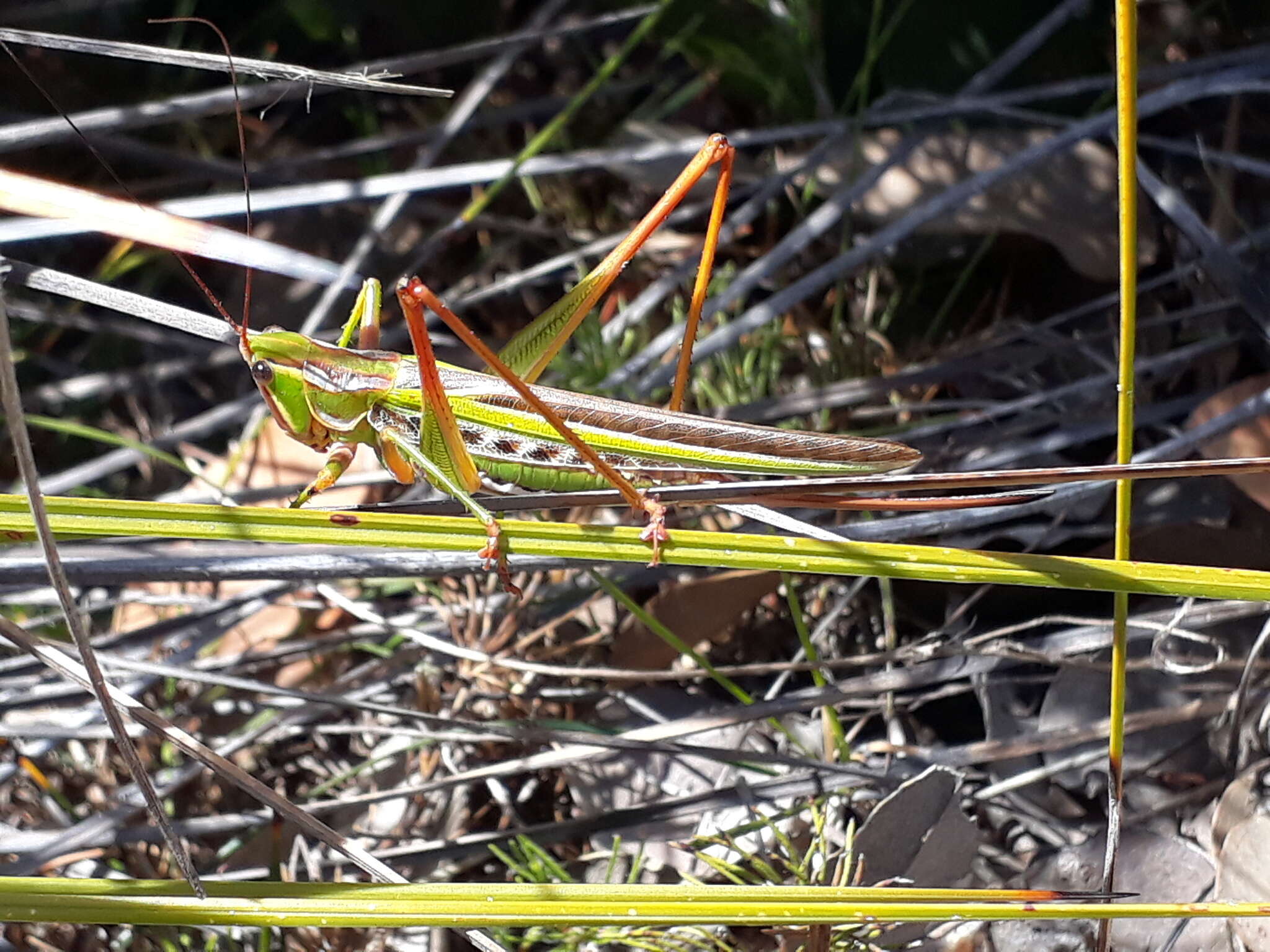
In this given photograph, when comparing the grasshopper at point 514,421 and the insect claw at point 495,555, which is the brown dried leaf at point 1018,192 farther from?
the insect claw at point 495,555

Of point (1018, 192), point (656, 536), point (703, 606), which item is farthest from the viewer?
point (1018, 192)

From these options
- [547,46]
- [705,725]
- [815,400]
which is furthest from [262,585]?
[547,46]

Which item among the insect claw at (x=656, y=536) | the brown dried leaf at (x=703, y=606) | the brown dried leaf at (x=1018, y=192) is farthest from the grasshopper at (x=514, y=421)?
the brown dried leaf at (x=1018, y=192)

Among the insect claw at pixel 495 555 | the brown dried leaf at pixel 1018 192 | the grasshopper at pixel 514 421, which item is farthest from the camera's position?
the brown dried leaf at pixel 1018 192

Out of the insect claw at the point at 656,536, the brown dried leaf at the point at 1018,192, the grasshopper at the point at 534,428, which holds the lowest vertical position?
the insect claw at the point at 656,536

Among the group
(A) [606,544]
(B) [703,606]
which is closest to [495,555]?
(A) [606,544]

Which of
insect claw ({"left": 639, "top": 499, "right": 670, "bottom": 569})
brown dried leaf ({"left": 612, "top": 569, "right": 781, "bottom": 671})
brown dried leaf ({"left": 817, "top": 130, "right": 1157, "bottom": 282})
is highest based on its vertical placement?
brown dried leaf ({"left": 817, "top": 130, "right": 1157, "bottom": 282})

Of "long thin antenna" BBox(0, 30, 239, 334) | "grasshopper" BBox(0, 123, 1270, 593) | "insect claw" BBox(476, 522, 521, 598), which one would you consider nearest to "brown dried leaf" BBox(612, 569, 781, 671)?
"grasshopper" BBox(0, 123, 1270, 593)

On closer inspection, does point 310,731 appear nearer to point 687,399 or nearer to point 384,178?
point 687,399

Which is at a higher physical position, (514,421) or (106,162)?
(106,162)

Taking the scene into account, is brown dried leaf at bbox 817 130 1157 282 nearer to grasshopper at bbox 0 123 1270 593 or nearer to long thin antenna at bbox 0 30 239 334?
grasshopper at bbox 0 123 1270 593

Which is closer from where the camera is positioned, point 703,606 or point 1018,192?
point 703,606

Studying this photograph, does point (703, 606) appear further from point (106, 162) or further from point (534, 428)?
point (106, 162)

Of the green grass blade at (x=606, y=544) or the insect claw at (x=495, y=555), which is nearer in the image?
the green grass blade at (x=606, y=544)
